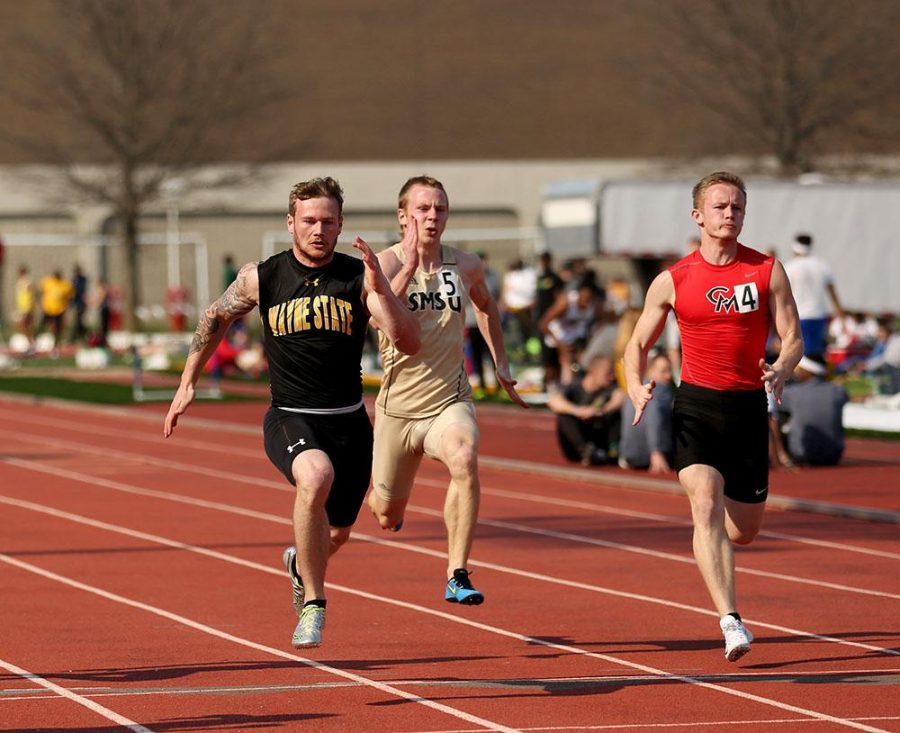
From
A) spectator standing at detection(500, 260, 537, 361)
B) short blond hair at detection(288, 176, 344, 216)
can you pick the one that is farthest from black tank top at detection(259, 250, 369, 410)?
spectator standing at detection(500, 260, 537, 361)

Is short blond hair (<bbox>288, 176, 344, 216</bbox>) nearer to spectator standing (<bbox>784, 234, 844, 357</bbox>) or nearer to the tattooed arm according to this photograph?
the tattooed arm

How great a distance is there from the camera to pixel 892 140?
130 feet

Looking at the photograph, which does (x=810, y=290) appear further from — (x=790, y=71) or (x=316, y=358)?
(x=790, y=71)

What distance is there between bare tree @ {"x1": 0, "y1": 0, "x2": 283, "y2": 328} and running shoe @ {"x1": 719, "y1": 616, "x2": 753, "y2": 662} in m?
36.7

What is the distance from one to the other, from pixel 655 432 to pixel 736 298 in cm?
837

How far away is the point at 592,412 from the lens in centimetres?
1712

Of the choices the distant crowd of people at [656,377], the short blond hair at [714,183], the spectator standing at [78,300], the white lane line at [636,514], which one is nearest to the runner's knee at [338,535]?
the short blond hair at [714,183]

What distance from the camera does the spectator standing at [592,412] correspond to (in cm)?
1714

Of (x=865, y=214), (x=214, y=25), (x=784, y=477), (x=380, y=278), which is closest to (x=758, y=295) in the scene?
(x=380, y=278)

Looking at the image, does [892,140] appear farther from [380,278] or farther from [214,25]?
[380,278]

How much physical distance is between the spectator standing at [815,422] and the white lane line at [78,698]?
9.89m

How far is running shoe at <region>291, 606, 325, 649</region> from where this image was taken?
25.2ft

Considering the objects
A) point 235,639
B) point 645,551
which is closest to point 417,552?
point 645,551

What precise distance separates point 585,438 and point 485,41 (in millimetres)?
40040
